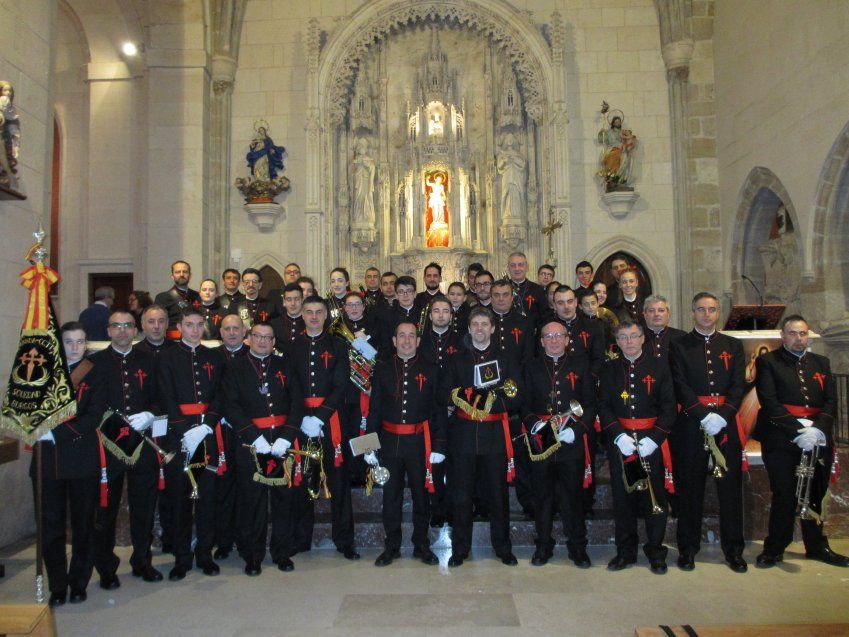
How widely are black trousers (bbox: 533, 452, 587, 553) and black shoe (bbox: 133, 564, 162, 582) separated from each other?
269cm

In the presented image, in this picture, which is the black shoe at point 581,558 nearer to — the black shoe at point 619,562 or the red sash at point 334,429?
the black shoe at point 619,562

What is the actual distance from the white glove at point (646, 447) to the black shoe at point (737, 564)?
0.97m

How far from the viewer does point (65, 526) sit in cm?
468

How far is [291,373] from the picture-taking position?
5398 mm

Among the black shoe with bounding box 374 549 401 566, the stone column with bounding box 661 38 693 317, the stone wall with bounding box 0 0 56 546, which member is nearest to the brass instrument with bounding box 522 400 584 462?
the black shoe with bounding box 374 549 401 566

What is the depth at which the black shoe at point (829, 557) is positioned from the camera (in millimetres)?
5232

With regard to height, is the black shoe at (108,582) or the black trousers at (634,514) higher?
the black trousers at (634,514)

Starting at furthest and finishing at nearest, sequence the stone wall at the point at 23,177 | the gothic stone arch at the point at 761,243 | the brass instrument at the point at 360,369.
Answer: the gothic stone arch at the point at 761,243
the stone wall at the point at 23,177
the brass instrument at the point at 360,369

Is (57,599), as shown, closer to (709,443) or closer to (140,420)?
(140,420)

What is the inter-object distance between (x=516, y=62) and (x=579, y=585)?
32.2 feet

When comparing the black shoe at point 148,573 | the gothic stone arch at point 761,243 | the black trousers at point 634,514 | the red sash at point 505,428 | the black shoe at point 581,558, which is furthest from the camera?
the gothic stone arch at point 761,243

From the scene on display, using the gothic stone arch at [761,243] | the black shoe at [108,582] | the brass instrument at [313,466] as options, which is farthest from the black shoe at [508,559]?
the gothic stone arch at [761,243]

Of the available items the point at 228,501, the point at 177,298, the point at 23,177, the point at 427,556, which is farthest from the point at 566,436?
the point at 23,177

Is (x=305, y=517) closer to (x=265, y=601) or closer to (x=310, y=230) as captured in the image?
(x=265, y=601)
